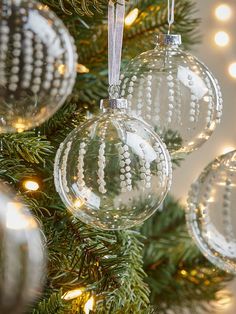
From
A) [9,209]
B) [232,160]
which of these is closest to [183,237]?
[232,160]

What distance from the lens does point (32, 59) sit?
22.7 inches

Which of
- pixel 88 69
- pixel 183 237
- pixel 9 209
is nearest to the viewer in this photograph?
pixel 9 209

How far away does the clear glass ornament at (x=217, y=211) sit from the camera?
0.81 meters

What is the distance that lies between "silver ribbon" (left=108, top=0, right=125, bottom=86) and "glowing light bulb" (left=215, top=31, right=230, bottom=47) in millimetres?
1073

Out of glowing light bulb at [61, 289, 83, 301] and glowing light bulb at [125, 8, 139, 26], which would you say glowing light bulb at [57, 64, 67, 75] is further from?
glowing light bulb at [125, 8, 139, 26]

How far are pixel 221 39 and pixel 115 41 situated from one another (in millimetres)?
1082

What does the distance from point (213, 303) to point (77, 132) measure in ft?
2.74

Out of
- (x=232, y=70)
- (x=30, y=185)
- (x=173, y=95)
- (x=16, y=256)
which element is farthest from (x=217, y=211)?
(x=232, y=70)

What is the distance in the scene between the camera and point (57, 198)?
942 mm

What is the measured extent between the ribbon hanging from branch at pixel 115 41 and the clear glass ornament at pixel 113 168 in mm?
32

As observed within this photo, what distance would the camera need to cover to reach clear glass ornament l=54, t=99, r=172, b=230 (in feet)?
2.30

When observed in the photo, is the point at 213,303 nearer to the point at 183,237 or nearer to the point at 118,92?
the point at 183,237

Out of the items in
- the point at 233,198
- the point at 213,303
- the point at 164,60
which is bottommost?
the point at 213,303

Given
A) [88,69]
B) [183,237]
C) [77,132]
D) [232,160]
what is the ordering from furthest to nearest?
1. [183,237]
2. [88,69]
3. [232,160]
4. [77,132]
